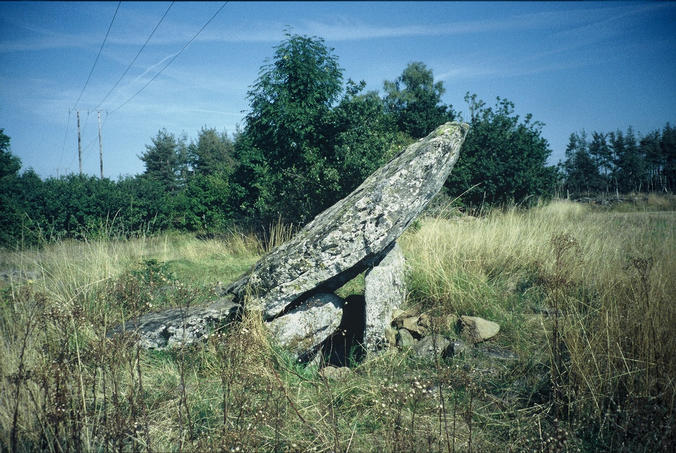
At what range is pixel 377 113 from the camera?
862 centimetres

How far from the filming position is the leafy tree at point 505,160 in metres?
12.1

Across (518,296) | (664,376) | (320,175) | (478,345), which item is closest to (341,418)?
(478,345)

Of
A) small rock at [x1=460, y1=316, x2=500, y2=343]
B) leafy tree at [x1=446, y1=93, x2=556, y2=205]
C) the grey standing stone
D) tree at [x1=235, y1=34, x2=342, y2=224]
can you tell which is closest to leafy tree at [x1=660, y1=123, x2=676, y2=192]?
leafy tree at [x1=446, y1=93, x2=556, y2=205]

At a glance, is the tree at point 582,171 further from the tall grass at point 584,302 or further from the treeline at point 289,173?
the tall grass at point 584,302

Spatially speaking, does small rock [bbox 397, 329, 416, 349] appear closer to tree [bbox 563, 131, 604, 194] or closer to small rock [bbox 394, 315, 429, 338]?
small rock [bbox 394, 315, 429, 338]

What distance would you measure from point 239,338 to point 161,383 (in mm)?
971

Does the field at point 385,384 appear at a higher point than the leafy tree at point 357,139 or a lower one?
lower

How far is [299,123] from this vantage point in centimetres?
862

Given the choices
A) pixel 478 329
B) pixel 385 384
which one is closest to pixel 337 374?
pixel 385 384

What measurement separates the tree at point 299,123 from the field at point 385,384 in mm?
5222

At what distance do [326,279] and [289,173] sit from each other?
5.98 m

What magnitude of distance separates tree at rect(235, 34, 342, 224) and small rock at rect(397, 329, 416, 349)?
525 centimetres

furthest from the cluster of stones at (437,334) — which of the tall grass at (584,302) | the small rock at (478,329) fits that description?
the tall grass at (584,302)

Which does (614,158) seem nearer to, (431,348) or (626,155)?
(626,155)
